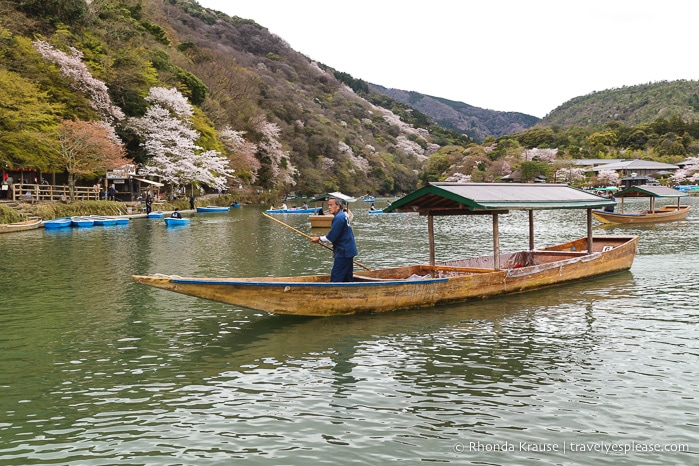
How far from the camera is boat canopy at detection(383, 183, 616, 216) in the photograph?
45.5ft

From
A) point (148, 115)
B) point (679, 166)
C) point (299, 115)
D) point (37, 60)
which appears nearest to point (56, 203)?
point (37, 60)

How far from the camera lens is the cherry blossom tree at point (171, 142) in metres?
54.5

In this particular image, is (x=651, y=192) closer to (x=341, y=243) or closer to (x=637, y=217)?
(x=637, y=217)

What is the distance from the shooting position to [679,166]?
345 ft

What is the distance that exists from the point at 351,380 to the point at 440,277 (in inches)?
251

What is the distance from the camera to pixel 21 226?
33.1 m

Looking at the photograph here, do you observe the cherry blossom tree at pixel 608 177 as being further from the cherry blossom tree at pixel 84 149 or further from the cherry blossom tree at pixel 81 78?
the cherry blossom tree at pixel 84 149

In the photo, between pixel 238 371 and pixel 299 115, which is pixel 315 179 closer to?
pixel 299 115

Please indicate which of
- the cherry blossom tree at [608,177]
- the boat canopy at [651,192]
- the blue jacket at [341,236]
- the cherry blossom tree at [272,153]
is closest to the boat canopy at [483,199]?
the blue jacket at [341,236]

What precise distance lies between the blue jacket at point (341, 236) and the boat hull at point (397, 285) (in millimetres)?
736

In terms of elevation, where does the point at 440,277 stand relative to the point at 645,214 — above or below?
below

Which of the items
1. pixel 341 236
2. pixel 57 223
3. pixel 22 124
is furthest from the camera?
pixel 22 124

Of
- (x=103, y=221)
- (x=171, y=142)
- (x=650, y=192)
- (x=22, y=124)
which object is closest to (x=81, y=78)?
(x=22, y=124)

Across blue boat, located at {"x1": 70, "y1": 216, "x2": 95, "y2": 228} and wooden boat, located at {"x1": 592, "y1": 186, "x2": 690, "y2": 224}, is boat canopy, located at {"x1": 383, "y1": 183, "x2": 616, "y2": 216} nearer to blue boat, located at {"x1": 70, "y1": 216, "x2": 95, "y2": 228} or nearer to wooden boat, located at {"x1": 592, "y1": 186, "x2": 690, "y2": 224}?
wooden boat, located at {"x1": 592, "y1": 186, "x2": 690, "y2": 224}
